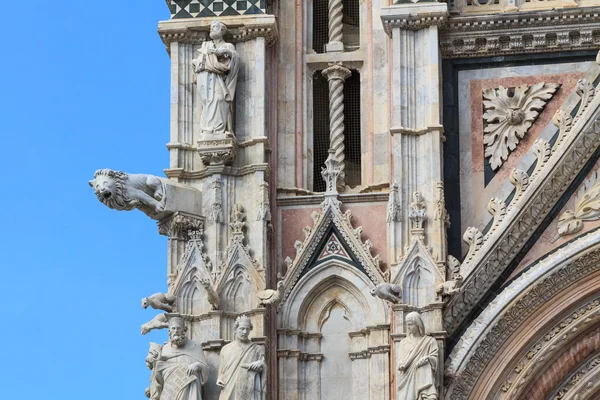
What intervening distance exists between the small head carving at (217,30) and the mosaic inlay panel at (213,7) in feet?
1.00

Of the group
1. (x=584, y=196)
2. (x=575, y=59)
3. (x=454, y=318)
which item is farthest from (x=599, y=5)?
(x=454, y=318)

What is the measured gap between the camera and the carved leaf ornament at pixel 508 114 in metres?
25.2

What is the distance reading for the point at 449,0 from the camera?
25906 millimetres

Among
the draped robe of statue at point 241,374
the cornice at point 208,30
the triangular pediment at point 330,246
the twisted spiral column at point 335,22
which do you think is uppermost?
the twisted spiral column at point 335,22

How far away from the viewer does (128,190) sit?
24438mm

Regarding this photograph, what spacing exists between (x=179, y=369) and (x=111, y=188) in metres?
2.07

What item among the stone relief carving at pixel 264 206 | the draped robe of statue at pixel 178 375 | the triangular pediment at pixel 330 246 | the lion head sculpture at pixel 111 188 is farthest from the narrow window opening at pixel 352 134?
the draped robe of statue at pixel 178 375

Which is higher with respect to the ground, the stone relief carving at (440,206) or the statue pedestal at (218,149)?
the statue pedestal at (218,149)

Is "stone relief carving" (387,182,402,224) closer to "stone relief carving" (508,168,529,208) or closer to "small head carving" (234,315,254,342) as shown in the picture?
"stone relief carving" (508,168,529,208)

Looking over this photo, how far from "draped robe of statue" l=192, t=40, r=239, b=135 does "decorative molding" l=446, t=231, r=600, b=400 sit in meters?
3.49

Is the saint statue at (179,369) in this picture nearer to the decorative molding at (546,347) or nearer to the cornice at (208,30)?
the decorative molding at (546,347)

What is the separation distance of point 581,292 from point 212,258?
3.97 m

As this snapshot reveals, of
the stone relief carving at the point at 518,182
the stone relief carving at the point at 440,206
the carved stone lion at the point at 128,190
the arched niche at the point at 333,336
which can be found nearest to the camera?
the carved stone lion at the point at 128,190

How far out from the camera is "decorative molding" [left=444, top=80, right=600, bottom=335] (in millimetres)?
24391
